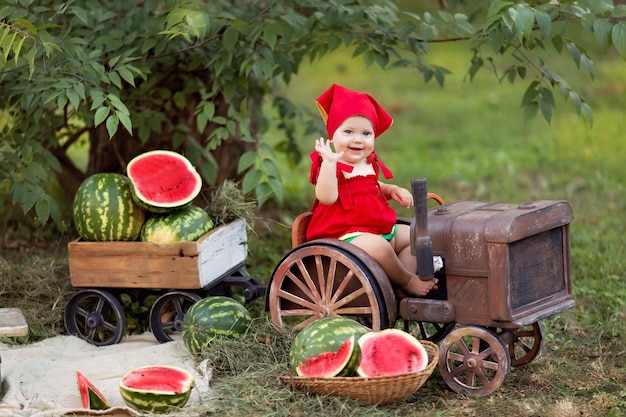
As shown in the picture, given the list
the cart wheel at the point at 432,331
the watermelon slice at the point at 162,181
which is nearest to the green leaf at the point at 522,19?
the cart wheel at the point at 432,331

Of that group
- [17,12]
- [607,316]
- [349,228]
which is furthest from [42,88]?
[607,316]

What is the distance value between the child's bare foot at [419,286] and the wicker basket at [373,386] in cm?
45

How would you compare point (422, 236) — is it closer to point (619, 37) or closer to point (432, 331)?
point (432, 331)

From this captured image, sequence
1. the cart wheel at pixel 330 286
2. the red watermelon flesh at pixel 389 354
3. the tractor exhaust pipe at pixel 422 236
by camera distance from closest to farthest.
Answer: the red watermelon flesh at pixel 389 354 < the tractor exhaust pipe at pixel 422 236 < the cart wheel at pixel 330 286

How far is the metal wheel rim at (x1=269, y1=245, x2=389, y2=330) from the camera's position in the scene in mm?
4414

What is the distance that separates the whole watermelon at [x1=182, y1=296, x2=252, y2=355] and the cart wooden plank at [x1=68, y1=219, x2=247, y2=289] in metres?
A: 0.20

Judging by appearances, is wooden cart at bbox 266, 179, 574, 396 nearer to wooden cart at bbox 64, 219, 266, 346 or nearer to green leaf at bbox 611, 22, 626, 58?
wooden cart at bbox 64, 219, 266, 346

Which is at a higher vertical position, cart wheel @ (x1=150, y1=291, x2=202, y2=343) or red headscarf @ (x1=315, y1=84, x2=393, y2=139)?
red headscarf @ (x1=315, y1=84, x2=393, y2=139)

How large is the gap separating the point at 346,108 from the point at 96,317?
72.6 inches

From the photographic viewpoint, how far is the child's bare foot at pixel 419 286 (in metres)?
4.44

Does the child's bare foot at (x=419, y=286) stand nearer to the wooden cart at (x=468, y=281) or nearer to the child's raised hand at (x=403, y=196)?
the wooden cart at (x=468, y=281)

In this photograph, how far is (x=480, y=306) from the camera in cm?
421

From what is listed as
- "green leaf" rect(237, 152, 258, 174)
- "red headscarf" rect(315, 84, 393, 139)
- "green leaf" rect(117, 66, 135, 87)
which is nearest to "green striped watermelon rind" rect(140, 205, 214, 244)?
"green leaf" rect(237, 152, 258, 174)

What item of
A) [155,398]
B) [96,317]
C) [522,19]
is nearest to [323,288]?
[155,398]
